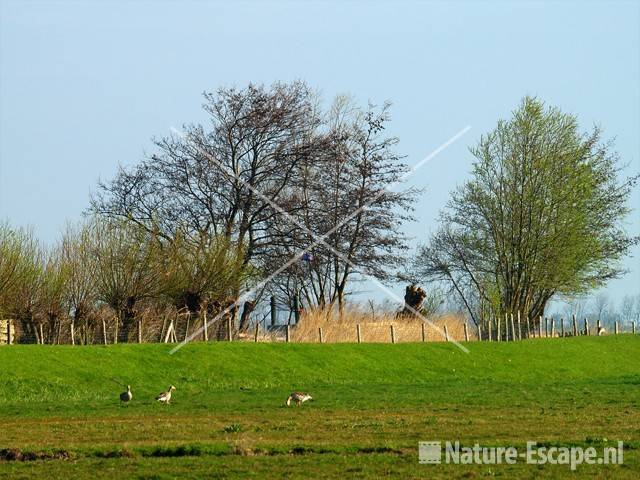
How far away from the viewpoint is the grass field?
17922 mm

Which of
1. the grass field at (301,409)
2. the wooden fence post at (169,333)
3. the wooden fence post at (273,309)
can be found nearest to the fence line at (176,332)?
the wooden fence post at (169,333)

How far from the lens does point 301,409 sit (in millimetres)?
29031

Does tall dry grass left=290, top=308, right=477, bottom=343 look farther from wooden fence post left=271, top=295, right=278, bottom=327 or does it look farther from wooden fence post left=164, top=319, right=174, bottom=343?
Result: wooden fence post left=271, top=295, right=278, bottom=327

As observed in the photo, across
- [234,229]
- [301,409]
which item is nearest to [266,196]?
[234,229]

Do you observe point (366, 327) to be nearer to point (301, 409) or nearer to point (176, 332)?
point (176, 332)

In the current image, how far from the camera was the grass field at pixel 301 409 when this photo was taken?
17.9 meters

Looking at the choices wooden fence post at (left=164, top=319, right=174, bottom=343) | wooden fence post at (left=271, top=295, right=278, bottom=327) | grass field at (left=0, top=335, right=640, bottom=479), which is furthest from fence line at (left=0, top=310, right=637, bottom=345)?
wooden fence post at (left=271, top=295, right=278, bottom=327)

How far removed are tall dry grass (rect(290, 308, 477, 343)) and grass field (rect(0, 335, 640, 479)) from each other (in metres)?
4.85

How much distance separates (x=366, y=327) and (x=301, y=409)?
1196 inches

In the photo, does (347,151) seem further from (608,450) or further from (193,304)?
(608,450)

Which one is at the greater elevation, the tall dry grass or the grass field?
the tall dry grass

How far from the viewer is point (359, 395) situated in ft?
115

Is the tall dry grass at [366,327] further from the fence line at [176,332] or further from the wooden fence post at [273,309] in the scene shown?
the wooden fence post at [273,309]

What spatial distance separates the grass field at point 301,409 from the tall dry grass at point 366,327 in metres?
4.85
